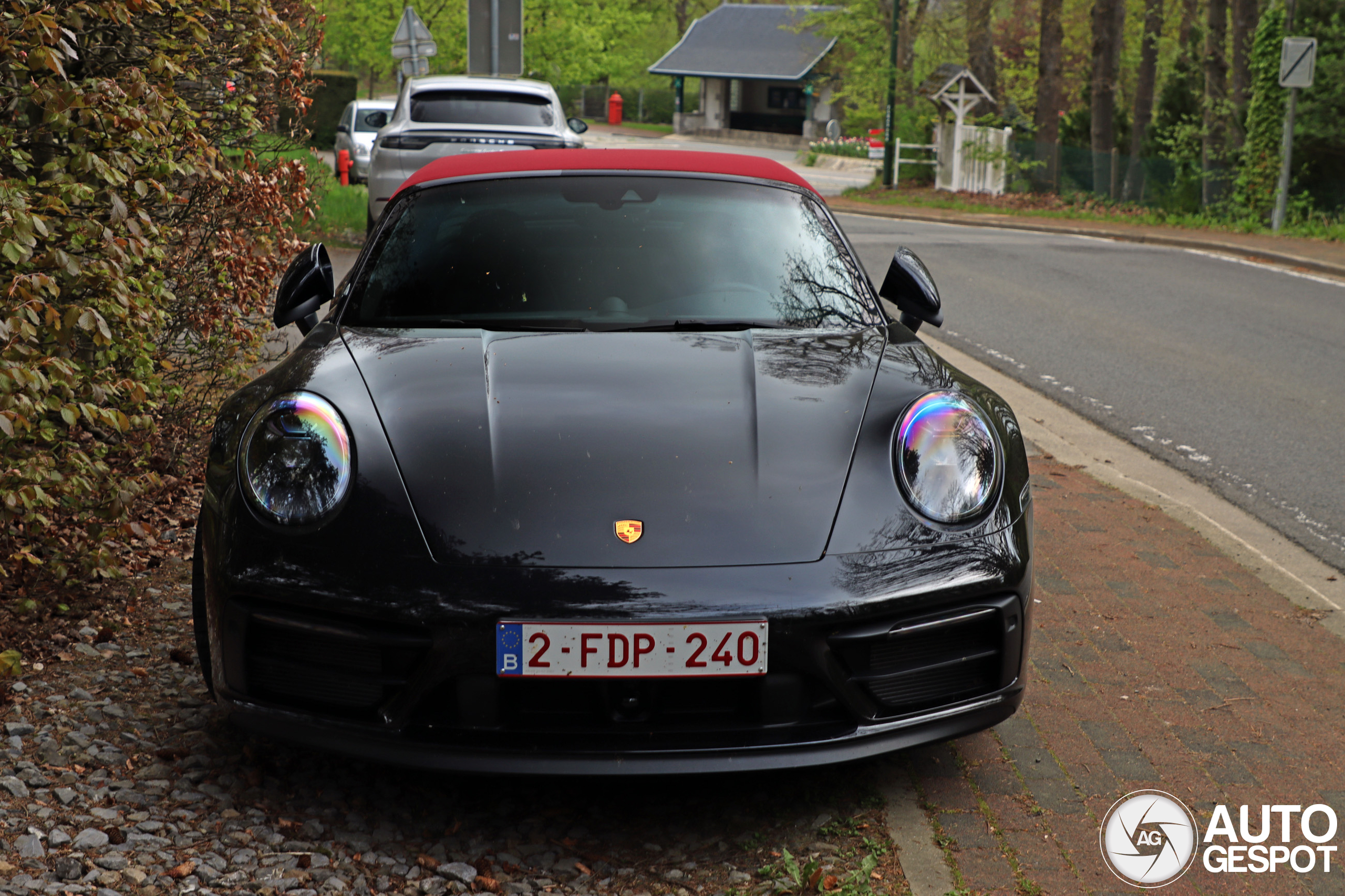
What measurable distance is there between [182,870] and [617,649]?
3.05 feet

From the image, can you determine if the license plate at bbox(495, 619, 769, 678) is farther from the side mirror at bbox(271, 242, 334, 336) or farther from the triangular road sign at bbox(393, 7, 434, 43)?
the triangular road sign at bbox(393, 7, 434, 43)

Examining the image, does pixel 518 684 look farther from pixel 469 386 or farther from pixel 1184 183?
pixel 1184 183

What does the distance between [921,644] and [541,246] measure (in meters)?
1.74

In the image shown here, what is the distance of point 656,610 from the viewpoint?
2539 millimetres

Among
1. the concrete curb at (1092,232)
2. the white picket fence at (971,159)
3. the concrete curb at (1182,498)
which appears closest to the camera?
Answer: the concrete curb at (1182,498)

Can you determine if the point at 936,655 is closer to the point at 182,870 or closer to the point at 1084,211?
the point at 182,870

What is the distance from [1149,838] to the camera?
9.11ft

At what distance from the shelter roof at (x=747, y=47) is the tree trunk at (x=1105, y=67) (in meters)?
33.1

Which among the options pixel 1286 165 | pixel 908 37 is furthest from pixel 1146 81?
pixel 1286 165

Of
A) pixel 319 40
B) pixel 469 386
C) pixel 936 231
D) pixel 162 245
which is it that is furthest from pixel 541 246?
pixel 936 231

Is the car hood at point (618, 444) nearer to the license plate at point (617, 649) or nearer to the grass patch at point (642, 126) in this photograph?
the license plate at point (617, 649)

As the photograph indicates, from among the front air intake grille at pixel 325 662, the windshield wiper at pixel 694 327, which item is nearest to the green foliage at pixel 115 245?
the front air intake grille at pixel 325 662

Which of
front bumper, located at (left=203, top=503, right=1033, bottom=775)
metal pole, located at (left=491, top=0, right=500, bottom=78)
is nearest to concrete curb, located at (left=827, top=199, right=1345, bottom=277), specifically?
metal pole, located at (left=491, top=0, right=500, bottom=78)

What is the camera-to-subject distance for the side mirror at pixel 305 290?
3.94 meters
